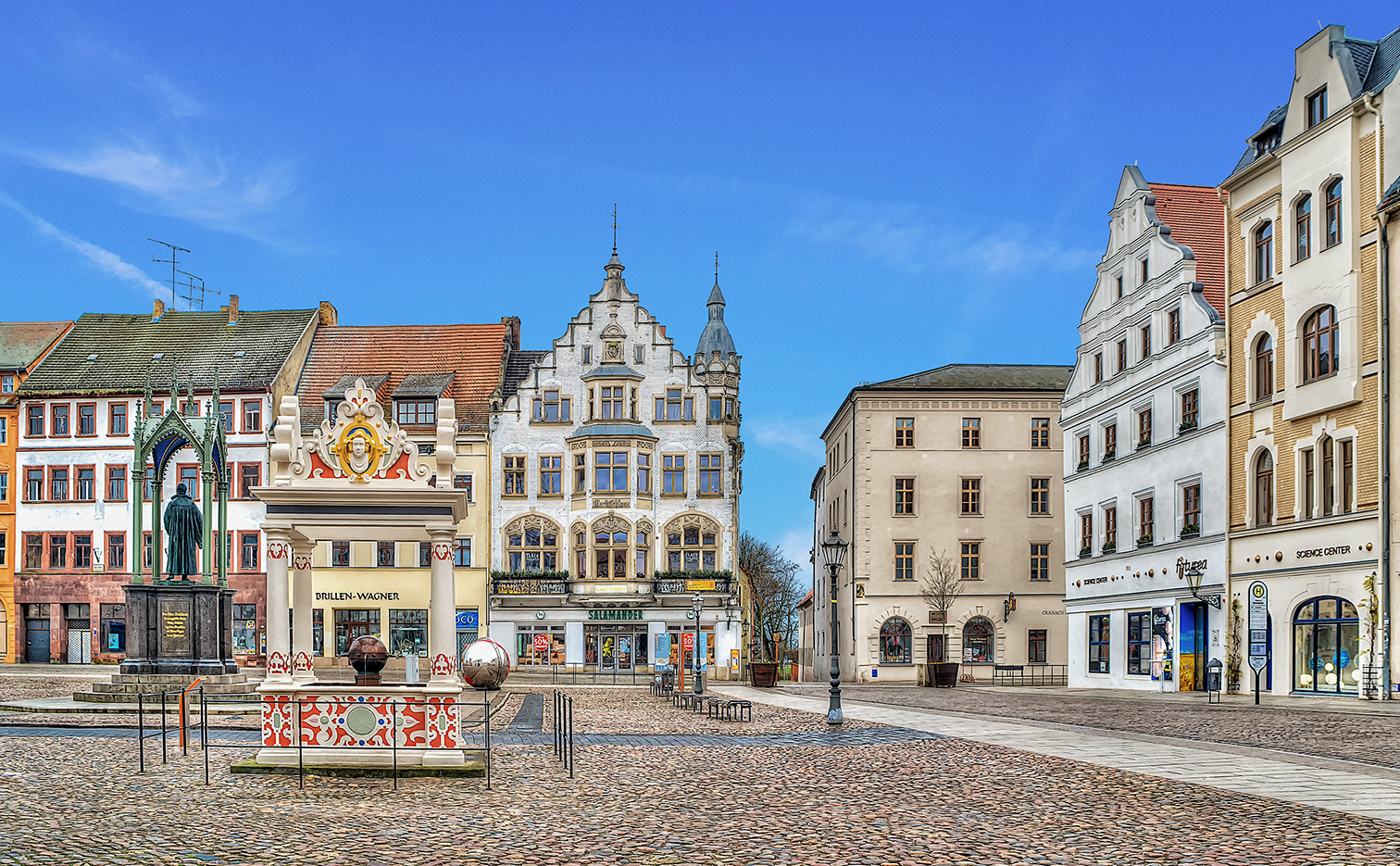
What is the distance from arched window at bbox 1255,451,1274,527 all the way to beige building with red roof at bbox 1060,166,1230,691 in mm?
1271

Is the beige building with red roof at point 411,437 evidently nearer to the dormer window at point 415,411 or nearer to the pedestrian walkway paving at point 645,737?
the dormer window at point 415,411

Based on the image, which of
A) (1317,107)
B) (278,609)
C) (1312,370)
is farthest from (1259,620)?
(278,609)

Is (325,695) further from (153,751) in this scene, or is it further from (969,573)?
(969,573)

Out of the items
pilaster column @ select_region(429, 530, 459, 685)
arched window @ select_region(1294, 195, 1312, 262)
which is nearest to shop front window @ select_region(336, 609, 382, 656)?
arched window @ select_region(1294, 195, 1312, 262)

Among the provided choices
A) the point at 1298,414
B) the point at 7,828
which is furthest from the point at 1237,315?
the point at 7,828

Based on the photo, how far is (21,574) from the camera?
5962cm

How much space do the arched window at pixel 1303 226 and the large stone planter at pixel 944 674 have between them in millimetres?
18047

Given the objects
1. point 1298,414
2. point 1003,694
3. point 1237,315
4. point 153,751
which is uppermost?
point 1237,315

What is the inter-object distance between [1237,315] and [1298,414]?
4.25 m

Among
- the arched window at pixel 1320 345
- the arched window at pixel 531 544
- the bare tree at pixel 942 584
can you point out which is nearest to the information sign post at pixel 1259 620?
the arched window at pixel 1320 345

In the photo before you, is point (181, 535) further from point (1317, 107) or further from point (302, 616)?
point (1317, 107)

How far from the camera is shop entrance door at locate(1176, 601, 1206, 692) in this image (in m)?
40.5

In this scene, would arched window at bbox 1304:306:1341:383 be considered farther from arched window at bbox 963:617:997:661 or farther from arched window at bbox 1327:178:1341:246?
arched window at bbox 963:617:997:661

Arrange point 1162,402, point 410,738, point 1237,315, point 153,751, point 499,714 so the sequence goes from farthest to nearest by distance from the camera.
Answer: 1. point 1162,402
2. point 1237,315
3. point 499,714
4. point 153,751
5. point 410,738
